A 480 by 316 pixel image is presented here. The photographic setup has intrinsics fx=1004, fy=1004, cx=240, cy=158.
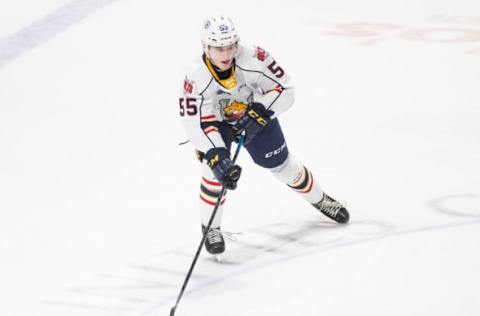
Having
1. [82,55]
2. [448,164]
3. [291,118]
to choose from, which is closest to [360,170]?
[448,164]

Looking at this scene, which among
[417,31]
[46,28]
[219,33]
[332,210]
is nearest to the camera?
[219,33]

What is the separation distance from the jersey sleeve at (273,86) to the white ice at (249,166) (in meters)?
0.71

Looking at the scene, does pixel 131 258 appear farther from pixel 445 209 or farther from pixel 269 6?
pixel 269 6

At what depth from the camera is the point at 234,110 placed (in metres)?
4.47

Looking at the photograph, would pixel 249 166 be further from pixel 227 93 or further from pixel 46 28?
pixel 46 28

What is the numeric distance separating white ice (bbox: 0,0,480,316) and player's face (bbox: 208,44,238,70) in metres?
0.96

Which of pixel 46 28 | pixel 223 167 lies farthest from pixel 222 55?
pixel 46 28

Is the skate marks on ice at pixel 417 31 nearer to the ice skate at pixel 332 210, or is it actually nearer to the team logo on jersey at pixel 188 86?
the ice skate at pixel 332 210

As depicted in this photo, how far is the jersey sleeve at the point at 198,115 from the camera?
4324 mm

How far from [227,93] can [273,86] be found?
0.23 m

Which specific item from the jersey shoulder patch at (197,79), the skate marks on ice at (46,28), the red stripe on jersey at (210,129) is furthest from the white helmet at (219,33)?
the skate marks on ice at (46,28)

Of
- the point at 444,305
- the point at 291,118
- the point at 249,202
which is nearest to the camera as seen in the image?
the point at 444,305

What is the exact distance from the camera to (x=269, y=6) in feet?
26.3

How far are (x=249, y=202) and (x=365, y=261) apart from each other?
95 cm
